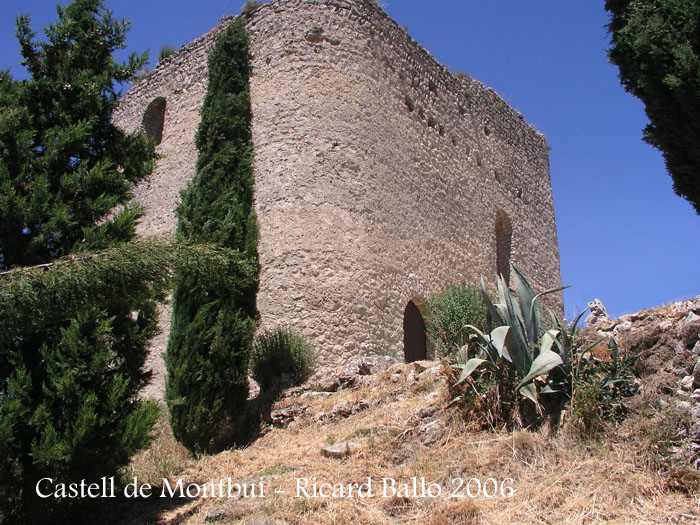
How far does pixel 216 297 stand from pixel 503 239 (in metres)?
7.94

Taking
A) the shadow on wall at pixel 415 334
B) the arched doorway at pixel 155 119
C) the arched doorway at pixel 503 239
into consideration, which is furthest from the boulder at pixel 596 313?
the arched doorway at pixel 155 119

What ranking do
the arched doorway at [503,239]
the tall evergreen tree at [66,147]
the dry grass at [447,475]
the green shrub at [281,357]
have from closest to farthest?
the dry grass at [447,475] < the tall evergreen tree at [66,147] < the green shrub at [281,357] < the arched doorway at [503,239]

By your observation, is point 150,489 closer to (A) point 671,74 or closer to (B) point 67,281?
(B) point 67,281

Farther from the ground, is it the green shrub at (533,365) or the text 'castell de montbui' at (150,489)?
the green shrub at (533,365)

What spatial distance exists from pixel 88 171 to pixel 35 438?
275 cm

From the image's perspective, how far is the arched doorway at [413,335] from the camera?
10.0 m

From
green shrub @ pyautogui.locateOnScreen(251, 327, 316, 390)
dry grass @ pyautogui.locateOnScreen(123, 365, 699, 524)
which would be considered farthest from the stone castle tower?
dry grass @ pyautogui.locateOnScreen(123, 365, 699, 524)

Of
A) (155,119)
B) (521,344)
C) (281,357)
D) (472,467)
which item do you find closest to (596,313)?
(521,344)

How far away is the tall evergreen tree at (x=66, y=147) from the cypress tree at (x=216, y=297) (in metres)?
1.04

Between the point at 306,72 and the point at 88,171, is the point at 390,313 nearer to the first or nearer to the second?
the point at 306,72

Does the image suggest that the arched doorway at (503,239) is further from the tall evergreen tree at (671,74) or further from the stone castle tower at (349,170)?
the tall evergreen tree at (671,74)

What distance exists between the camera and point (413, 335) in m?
10.2

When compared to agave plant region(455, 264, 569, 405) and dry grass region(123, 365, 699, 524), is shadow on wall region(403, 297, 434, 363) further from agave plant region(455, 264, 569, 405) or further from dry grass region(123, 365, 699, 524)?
agave plant region(455, 264, 569, 405)

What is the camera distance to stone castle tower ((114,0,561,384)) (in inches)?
337
